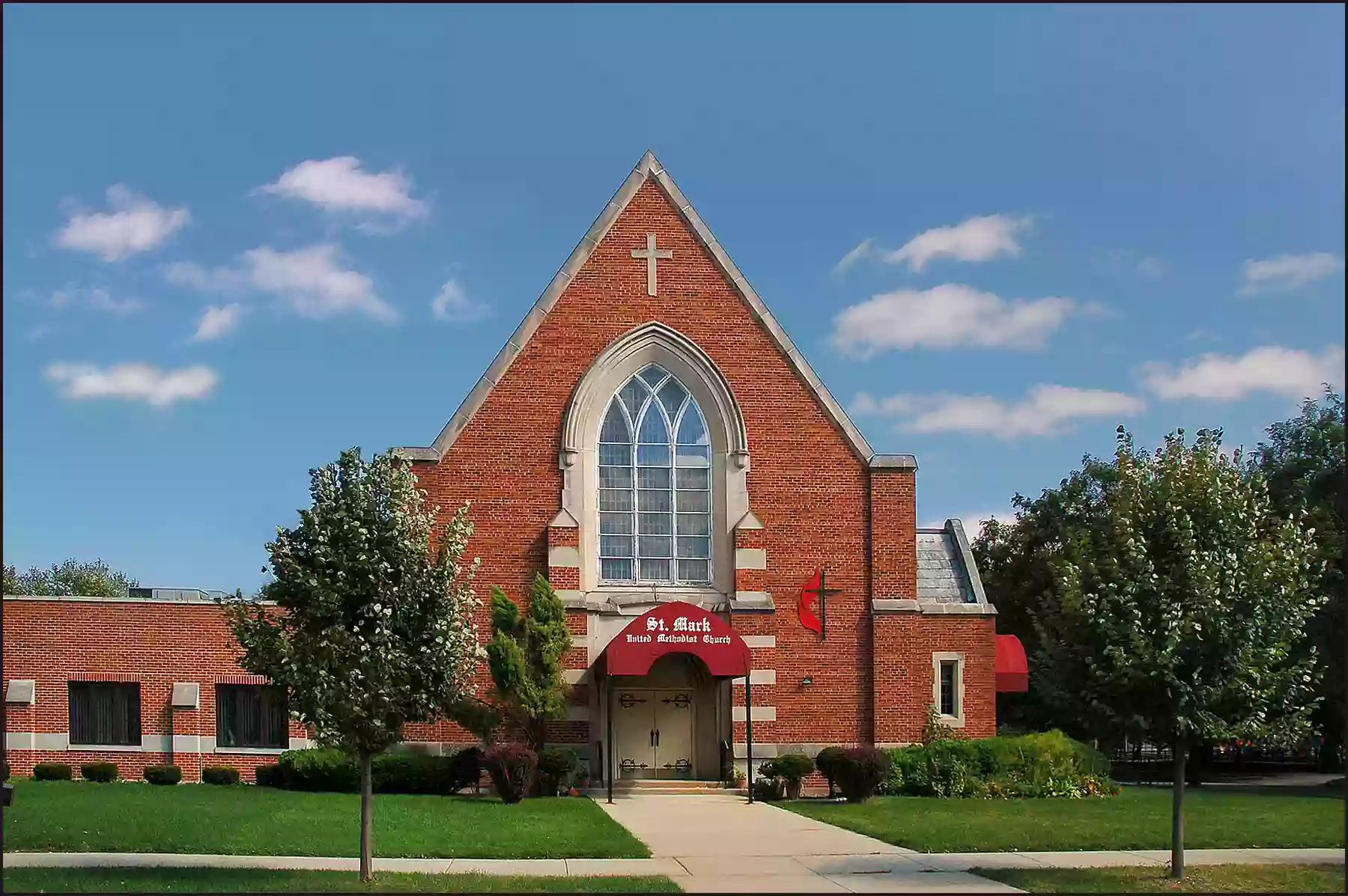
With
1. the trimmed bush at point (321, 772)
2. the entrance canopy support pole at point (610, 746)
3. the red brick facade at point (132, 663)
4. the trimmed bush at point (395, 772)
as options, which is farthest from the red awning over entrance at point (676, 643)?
the red brick facade at point (132, 663)

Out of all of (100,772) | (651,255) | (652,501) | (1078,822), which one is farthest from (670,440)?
(100,772)

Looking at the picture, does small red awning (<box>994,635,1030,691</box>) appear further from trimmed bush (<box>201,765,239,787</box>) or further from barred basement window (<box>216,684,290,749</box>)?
trimmed bush (<box>201,765,239,787</box>)

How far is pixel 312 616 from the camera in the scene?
15.8 m

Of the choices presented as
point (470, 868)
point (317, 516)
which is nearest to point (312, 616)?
point (317, 516)

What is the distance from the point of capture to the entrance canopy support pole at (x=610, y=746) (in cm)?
2597

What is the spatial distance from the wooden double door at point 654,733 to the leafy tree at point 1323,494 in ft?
45.9

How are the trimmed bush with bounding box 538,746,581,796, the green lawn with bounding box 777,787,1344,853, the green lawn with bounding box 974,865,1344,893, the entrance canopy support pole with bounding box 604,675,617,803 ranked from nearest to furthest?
the green lawn with bounding box 974,865,1344,893
the green lawn with bounding box 777,787,1344,853
the entrance canopy support pole with bounding box 604,675,617,803
the trimmed bush with bounding box 538,746,581,796

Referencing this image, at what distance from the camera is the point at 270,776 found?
28.8 metres

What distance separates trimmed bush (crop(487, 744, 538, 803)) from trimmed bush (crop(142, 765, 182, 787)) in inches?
333

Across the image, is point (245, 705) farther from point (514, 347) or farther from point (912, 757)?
point (912, 757)

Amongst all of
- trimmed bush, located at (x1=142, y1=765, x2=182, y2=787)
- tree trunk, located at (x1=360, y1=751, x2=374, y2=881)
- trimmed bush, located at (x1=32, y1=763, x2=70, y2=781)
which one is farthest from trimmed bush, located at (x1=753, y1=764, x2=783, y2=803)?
trimmed bush, located at (x1=32, y1=763, x2=70, y2=781)

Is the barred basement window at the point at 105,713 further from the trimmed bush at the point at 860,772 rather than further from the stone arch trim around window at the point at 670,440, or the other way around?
the trimmed bush at the point at 860,772

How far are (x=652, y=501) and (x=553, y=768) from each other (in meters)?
6.45

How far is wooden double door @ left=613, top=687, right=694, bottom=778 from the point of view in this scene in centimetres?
2938
